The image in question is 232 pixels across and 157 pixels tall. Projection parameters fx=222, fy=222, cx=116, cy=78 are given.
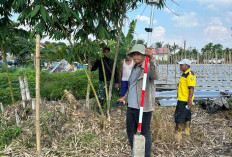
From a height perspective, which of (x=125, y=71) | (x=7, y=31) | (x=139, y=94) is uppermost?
(x=7, y=31)

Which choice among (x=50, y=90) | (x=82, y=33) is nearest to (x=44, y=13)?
(x=82, y=33)

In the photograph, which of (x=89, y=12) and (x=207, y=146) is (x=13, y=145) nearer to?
(x=89, y=12)

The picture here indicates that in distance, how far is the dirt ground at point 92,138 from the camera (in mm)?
3105

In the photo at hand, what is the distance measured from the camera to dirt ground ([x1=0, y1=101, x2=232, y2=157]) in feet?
10.2

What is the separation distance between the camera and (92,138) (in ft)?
11.0

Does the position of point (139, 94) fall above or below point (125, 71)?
below

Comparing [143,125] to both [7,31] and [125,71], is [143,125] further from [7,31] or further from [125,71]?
[7,31]

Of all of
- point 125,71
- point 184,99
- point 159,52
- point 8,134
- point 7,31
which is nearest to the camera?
point 8,134

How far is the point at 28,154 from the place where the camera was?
9.38 feet

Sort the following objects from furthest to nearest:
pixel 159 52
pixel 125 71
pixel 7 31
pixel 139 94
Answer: pixel 159 52
pixel 125 71
pixel 7 31
pixel 139 94

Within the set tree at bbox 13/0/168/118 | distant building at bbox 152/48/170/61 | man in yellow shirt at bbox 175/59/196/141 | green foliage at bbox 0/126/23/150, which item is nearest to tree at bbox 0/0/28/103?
tree at bbox 13/0/168/118

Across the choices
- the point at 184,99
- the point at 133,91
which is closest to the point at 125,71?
the point at 184,99

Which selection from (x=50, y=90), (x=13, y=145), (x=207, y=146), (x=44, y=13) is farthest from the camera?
(x=50, y=90)

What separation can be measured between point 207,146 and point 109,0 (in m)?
2.83
